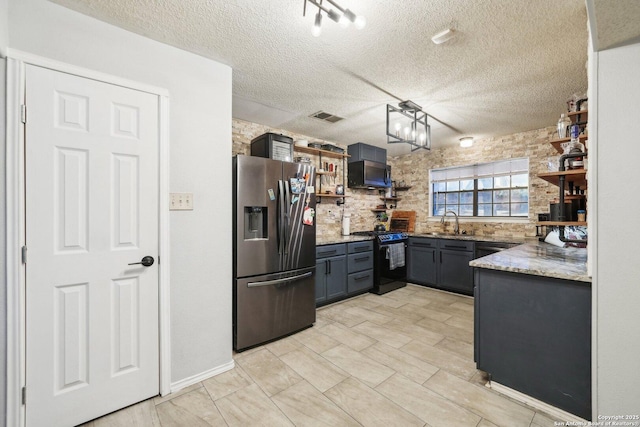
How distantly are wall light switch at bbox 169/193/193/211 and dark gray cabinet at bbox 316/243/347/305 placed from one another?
1.88 meters

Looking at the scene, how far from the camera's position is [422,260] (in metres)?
4.61

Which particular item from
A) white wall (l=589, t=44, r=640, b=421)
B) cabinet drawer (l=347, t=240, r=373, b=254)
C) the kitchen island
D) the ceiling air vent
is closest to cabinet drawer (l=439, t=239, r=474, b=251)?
cabinet drawer (l=347, t=240, r=373, b=254)

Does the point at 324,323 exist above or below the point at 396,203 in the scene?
below

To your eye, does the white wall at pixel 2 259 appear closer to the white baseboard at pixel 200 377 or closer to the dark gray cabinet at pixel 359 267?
the white baseboard at pixel 200 377

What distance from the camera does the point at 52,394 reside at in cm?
158

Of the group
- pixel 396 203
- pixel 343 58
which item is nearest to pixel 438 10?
pixel 343 58

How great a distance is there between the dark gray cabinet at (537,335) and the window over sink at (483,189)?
3.13m

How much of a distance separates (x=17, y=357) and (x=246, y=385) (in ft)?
4.41

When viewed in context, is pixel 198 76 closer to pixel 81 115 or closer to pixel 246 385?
pixel 81 115

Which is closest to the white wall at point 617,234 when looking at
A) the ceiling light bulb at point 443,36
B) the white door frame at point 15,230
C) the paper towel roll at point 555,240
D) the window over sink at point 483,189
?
the ceiling light bulb at point 443,36

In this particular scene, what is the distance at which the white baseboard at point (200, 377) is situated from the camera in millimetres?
1977

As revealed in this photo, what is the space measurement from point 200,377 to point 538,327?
247 cm

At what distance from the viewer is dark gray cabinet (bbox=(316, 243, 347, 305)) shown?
3598 millimetres

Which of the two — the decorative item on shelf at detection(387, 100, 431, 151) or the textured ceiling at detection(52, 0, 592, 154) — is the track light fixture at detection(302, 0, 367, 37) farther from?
the decorative item on shelf at detection(387, 100, 431, 151)
